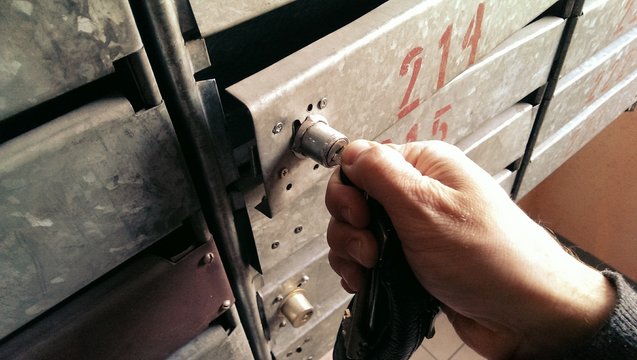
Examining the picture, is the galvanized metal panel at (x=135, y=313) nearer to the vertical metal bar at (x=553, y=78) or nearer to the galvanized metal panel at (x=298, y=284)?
the galvanized metal panel at (x=298, y=284)

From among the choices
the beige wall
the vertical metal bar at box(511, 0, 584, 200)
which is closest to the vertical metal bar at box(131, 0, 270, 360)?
the vertical metal bar at box(511, 0, 584, 200)

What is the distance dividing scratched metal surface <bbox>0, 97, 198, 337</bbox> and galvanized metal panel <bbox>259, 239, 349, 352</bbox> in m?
0.39

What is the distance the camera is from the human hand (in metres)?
0.62

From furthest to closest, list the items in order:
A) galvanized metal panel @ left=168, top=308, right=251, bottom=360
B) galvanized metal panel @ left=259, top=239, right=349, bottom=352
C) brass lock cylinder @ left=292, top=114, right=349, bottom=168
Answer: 1. galvanized metal panel @ left=259, top=239, right=349, bottom=352
2. galvanized metal panel @ left=168, top=308, right=251, bottom=360
3. brass lock cylinder @ left=292, top=114, right=349, bottom=168

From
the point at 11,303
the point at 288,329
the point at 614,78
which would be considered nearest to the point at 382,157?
the point at 11,303

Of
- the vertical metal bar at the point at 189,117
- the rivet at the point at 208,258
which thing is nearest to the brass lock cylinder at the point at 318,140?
the vertical metal bar at the point at 189,117

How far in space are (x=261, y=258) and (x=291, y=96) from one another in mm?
336

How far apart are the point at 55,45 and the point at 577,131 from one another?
5.51 feet

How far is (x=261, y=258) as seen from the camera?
0.79m

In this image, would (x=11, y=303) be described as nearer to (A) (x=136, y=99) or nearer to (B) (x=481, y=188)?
(A) (x=136, y=99)

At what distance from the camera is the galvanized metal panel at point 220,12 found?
0.50 metres

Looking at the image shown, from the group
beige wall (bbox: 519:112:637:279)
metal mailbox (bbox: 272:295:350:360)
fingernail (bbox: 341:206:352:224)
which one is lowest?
beige wall (bbox: 519:112:637:279)

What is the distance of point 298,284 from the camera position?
0.98m

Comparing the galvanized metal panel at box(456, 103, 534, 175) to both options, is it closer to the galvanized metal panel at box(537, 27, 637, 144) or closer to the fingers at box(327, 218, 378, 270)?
the galvanized metal panel at box(537, 27, 637, 144)
